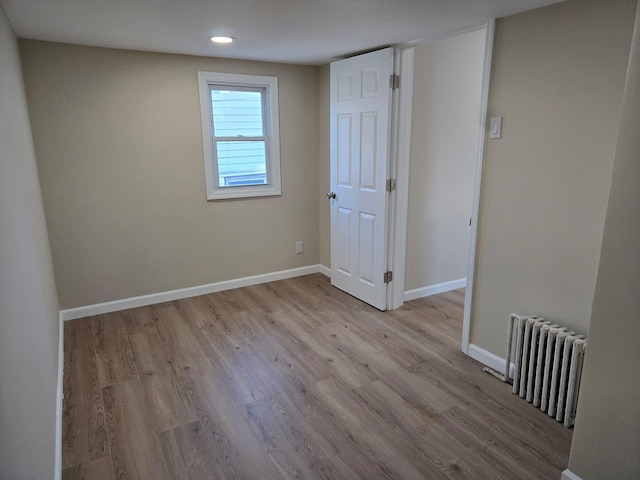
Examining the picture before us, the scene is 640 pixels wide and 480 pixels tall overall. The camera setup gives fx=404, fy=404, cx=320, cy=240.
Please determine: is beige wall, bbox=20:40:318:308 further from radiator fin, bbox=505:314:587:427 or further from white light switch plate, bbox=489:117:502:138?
radiator fin, bbox=505:314:587:427

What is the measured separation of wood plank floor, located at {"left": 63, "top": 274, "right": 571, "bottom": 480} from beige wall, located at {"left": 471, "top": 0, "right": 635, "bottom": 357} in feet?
1.94

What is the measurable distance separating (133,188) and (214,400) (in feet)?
6.60

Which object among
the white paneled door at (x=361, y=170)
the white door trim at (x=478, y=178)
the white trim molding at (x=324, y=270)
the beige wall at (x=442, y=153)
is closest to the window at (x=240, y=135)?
the white paneled door at (x=361, y=170)

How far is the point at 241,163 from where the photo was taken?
399cm

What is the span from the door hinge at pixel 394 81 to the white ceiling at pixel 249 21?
9.2 inches

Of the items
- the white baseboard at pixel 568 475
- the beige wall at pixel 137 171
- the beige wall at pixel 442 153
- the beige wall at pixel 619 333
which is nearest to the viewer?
the beige wall at pixel 619 333

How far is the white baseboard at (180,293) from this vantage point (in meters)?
3.44

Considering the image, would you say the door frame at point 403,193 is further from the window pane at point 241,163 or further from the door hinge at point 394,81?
the window pane at point 241,163

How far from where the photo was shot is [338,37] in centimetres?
281

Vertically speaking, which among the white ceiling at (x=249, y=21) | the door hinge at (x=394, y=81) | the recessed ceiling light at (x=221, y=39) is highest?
the recessed ceiling light at (x=221, y=39)

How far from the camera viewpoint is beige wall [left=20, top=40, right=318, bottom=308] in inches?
122

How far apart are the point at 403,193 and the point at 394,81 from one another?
2.91ft

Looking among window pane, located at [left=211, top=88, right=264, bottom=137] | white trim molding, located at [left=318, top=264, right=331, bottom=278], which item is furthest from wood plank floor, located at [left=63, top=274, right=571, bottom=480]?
window pane, located at [left=211, top=88, right=264, bottom=137]

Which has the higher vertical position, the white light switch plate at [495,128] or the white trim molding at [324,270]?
the white light switch plate at [495,128]
